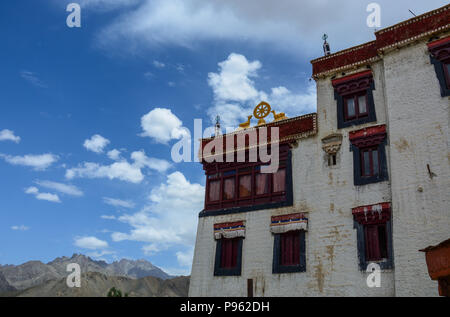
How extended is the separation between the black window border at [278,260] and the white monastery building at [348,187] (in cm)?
4

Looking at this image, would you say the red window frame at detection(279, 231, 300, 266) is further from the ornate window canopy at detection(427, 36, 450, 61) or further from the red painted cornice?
the ornate window canopy at detection(427, 36, 450, 61)

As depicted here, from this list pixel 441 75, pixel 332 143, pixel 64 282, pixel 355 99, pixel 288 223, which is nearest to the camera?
pixel 441 75

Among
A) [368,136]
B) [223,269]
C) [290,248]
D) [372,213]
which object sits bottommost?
[223,269]

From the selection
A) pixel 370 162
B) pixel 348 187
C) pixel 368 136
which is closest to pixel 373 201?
pixel 348 187

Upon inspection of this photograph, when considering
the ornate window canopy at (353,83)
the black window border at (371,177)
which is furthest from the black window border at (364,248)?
the ornate window canopy at (353,83)

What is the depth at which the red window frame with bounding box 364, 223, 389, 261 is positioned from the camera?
1415cm

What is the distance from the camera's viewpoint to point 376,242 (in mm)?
14359

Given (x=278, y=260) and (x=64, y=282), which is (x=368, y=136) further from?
(x=64, y=282)

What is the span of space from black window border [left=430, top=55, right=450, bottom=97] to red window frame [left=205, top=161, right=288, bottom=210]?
23.3 ft

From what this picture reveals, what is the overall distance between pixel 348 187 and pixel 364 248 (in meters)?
2.57

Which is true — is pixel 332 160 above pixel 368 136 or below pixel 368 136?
below

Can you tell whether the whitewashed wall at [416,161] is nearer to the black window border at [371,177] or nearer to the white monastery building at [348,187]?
the white monastery building at [348,187]
